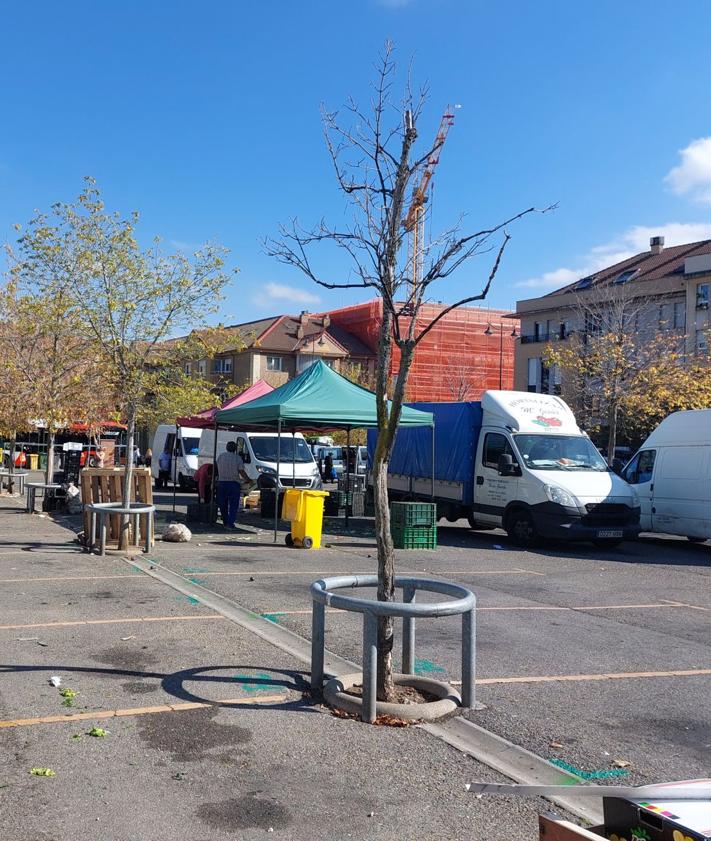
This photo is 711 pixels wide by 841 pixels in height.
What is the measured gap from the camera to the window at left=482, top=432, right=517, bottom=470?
55.4 ft

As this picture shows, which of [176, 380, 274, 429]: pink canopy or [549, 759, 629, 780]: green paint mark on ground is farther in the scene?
[176, 380, 274, 429]: pink canopy

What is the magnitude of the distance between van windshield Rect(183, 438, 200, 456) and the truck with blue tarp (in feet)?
47.4

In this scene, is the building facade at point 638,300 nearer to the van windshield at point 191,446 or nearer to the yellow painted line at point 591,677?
the van windshield at point 191,446

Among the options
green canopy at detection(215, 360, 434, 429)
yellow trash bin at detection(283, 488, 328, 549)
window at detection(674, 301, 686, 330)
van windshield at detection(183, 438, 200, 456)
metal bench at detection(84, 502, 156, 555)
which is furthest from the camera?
window at detection(674, 301, 686, 330)

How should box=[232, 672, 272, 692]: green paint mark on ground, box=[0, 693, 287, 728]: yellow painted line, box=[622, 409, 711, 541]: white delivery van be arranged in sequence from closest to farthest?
box=[0, 693, 287, 728]: yellow painted line, box=[232, 672, 272, 692]: green paint mark on ground, box=[622, 409, 711, 541]: white delivery van

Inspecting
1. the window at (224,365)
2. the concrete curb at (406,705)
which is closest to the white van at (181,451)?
the concrete curb at (406,705)

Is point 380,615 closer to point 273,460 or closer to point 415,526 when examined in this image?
point 415,526

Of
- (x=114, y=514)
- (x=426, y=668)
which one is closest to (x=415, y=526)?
(x=114, y=514)

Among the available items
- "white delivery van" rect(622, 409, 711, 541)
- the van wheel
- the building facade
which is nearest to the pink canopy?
the van wheel

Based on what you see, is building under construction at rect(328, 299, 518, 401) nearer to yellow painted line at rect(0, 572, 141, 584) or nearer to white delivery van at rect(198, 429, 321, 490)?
white delivery van at rect(198, 429, 321, 490)

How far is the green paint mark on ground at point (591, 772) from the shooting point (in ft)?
15.4

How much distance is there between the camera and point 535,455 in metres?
16.5

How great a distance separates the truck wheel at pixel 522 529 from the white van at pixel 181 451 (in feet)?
52.9

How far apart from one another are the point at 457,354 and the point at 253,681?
6732cm
